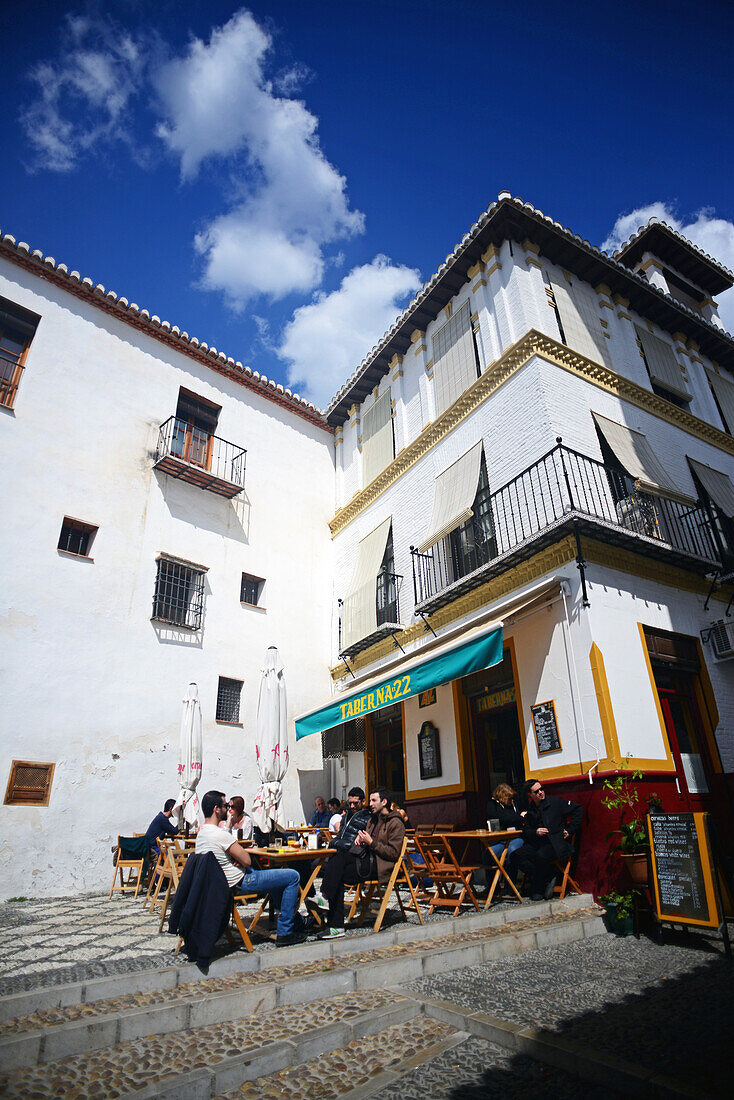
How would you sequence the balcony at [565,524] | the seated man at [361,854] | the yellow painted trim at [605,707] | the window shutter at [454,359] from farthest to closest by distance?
the window shutter at [454,359] < the balcony at [565,524] < the yellow painted trim at [605,707] < the seated man at [361,854]

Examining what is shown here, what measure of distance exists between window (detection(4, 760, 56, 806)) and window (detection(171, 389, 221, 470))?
696 centimetres

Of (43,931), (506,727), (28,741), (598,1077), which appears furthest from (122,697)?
(598,1077)

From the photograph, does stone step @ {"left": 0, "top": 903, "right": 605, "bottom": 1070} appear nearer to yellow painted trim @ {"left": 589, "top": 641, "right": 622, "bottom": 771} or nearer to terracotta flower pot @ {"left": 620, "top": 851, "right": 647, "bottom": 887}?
terracotta flower pot @ {"left": 620, "top": 851, "right": 647, "bottom": 887}

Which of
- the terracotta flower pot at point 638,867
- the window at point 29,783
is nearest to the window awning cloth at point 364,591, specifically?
the window at point 29,783

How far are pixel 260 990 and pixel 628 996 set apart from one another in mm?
2370

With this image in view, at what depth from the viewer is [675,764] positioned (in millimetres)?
8414

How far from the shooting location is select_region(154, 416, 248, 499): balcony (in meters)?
13.2

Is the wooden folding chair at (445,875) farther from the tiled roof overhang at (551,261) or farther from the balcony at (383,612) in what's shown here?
the tiled roof overhang at (551,261)

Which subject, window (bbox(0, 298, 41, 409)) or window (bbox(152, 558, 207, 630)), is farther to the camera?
window (bbox(152, 558, 207, 630))

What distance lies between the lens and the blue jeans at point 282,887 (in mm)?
5031

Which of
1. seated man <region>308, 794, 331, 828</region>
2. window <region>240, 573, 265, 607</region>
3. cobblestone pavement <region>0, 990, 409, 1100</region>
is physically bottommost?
A: cobblestone pavement <region>0, 990, 409, 1100</region>

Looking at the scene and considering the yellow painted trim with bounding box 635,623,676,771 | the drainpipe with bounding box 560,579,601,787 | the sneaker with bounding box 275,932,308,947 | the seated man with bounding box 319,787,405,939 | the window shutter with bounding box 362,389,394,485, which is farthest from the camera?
the window shutter with bounding box 362,389,394,485

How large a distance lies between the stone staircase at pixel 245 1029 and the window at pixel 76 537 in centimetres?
899

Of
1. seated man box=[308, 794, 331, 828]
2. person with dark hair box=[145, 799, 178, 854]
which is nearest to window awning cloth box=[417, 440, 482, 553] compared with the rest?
seated man box=[308, 794, 331, 828]
